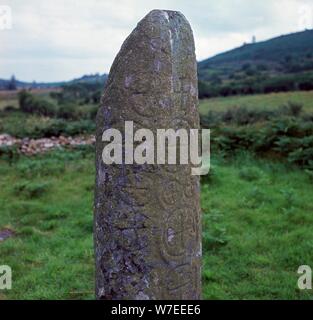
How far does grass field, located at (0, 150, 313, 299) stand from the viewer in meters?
6.46

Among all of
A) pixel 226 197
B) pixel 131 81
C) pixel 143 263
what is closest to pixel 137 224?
pixel 143 263

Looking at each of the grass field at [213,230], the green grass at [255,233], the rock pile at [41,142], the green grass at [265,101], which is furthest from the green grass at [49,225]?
the green grass at [265,101]

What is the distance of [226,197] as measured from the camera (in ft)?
33.6

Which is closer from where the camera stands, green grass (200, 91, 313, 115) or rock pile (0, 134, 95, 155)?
rock pile (0, 134, 95, 155)

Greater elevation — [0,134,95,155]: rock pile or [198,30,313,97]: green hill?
[198,30,313,97]: green hill

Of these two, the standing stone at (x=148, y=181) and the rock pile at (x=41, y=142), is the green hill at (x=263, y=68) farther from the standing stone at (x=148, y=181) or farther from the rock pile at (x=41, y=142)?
the standing stone at (x=148, y=181)

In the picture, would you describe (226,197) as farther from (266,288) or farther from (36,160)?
(36,160)

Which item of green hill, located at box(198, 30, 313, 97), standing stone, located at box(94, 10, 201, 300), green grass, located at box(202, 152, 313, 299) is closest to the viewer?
standing stone, located at box(94, 10, 201, 300)

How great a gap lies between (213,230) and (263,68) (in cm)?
3708

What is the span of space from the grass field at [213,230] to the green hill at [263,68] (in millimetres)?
18460

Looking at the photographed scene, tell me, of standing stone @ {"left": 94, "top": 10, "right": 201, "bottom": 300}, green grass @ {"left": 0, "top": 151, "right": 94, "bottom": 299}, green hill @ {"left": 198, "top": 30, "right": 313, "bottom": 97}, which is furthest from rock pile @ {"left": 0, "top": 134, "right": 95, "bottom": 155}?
green hill @ {"left": 198, "top": 30, "right": 313, "bottom": 97}

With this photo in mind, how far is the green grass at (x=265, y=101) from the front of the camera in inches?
919

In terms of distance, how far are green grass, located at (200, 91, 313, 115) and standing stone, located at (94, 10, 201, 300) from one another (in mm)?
18264

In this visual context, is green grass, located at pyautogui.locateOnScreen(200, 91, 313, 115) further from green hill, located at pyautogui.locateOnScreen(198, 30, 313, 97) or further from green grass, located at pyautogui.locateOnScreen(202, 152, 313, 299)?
green grass, located at pyautogui.locateOnScreen(202, 152, 313, 299)
